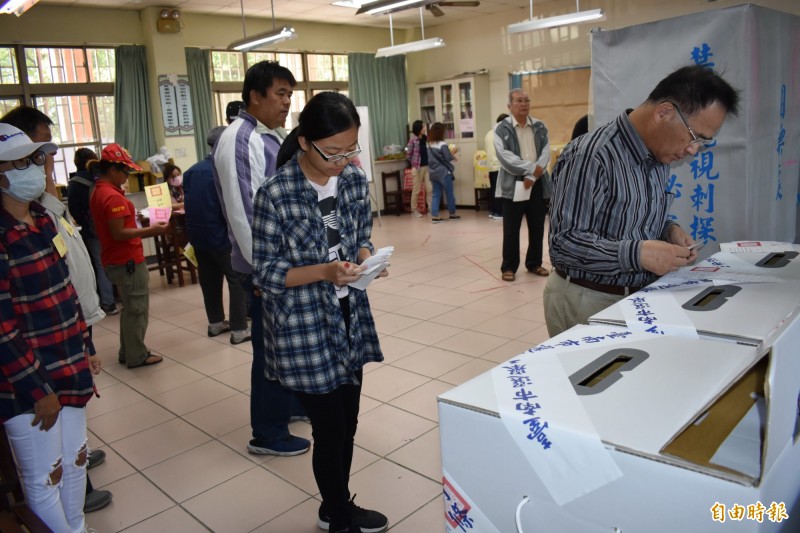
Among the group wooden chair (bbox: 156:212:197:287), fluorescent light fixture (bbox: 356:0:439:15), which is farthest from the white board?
wooden chair (bbox: 156:212:197:287)

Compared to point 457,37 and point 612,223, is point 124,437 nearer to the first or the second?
point 612,223

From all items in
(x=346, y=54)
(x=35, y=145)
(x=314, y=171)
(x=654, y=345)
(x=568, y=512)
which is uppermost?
(x=346, y=54)

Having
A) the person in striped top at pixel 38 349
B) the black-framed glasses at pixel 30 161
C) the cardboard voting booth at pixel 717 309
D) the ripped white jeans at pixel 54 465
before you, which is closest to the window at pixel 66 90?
the black-framed glasses at pixel 30 161

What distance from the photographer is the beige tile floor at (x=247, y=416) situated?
2.26 metres

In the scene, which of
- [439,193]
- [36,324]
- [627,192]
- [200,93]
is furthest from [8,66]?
[627,192]

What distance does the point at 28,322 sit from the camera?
5.59 feet

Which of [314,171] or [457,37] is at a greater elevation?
[457,37]

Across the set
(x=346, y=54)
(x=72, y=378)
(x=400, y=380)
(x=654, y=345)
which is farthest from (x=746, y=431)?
(x=346, y=54)

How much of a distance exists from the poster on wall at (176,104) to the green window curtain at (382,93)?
292 centimetres

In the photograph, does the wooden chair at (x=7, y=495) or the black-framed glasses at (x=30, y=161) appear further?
the wooden chair at (x=7, y=495)

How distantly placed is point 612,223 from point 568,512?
3.50 ft

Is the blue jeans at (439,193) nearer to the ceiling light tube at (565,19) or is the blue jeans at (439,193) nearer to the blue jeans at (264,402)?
the ceiling light tube at (565,19)

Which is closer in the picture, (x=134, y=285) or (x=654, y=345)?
(x=654, y=345)

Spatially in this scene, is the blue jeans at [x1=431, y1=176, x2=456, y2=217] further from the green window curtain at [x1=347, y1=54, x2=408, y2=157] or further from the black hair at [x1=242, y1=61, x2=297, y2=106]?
the black hair at [x1=242, y1=61, x2=297, y2=106]
